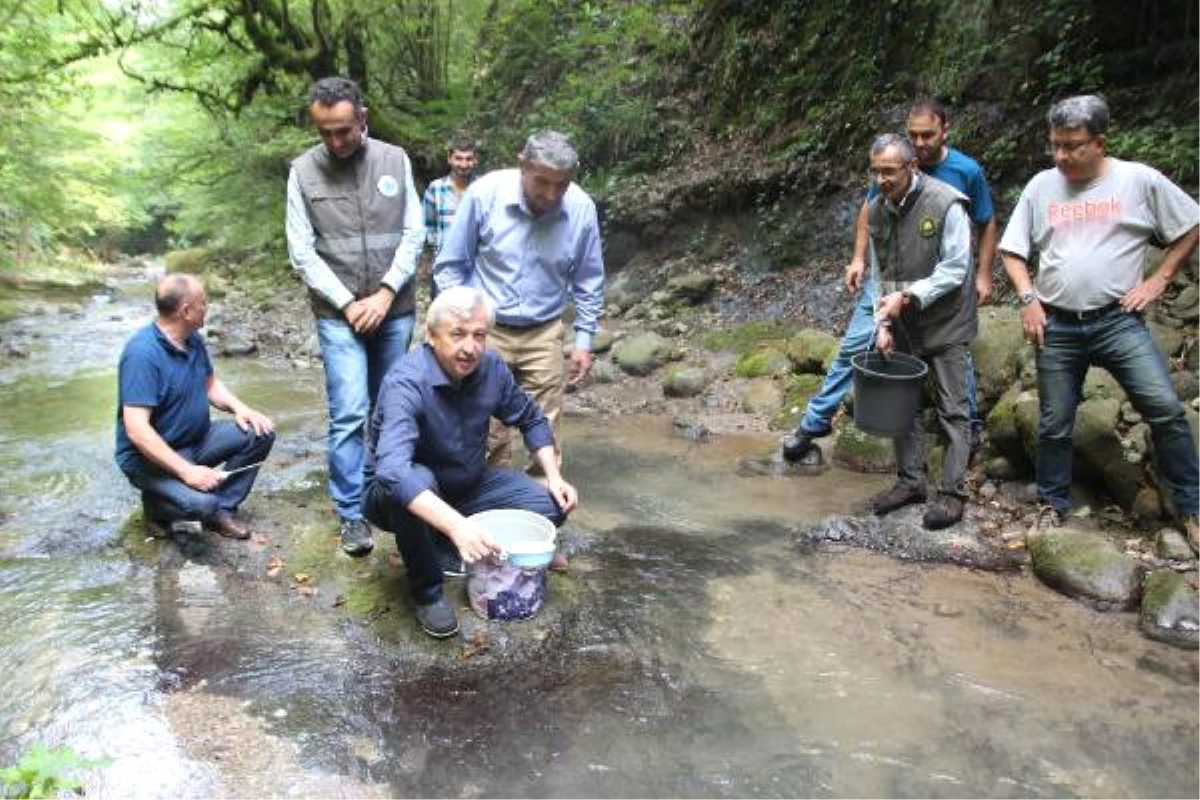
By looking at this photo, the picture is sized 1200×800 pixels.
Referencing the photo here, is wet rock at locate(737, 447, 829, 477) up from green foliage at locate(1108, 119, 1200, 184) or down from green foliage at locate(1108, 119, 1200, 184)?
down

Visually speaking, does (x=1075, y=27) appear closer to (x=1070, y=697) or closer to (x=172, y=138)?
(x=1070, y=697)

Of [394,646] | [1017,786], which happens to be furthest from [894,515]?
[394,646]

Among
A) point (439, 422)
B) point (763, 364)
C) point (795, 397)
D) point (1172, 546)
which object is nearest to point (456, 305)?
point (439, 422)

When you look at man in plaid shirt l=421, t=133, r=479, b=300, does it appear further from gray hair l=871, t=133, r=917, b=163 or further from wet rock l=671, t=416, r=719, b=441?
gray hair l=871, t=133, r=917, b=163

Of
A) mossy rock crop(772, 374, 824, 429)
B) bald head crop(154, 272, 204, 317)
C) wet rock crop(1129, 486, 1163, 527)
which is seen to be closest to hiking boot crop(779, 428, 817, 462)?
mossy rock crop(772, 374, 824, 429)

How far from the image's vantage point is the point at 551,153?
3643 mm

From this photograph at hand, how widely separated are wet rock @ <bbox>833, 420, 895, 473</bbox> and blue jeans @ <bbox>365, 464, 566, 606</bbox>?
2.46 m

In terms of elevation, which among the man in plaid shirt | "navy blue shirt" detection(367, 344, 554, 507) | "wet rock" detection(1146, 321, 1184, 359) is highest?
the man in plaid shirt

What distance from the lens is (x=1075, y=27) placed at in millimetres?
7199

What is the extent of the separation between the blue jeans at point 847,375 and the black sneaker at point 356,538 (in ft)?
8.62

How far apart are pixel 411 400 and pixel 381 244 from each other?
1147 mm

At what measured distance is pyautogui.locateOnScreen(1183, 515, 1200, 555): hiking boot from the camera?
3.82 meters

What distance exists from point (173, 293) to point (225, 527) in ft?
3.67

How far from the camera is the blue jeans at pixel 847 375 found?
4.64 metres
